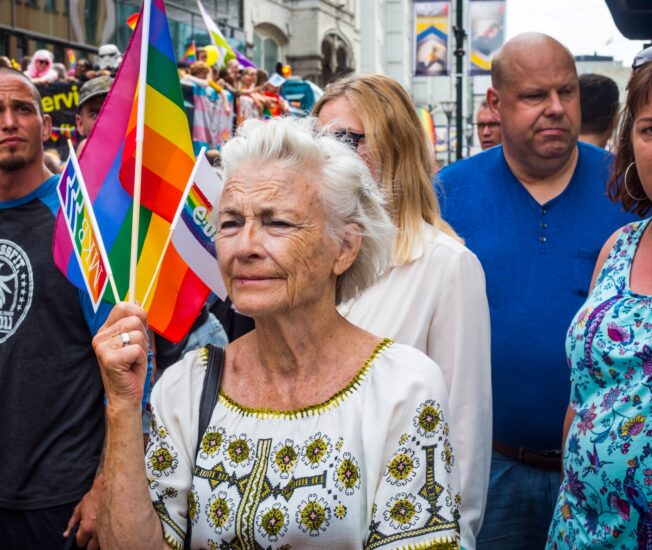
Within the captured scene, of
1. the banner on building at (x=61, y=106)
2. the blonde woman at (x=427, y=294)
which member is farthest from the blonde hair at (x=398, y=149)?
the banner on building at (x=61, y=106)

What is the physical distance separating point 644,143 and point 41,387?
7.48ft

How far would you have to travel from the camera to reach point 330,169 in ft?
8.02

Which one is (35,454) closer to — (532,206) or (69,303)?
(69,303)

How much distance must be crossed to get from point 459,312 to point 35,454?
1.69 meters

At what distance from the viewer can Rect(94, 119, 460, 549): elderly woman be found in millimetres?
2213

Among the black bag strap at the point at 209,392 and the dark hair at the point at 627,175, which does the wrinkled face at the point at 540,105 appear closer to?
the dark hair at the point at 627,175

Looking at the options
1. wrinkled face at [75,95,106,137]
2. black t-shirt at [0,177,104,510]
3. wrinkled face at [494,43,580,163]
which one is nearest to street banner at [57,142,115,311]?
black t-shirt at [0,177,104,510]

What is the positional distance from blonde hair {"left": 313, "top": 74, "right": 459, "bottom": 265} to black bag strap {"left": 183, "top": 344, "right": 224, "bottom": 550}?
817 mm

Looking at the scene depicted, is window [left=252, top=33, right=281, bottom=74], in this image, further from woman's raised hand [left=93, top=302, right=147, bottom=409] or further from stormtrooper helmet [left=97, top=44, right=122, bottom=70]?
woman's raised hand [left=93, top=302, right=147, bottom=409]

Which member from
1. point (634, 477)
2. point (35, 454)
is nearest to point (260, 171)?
point (634, 477)

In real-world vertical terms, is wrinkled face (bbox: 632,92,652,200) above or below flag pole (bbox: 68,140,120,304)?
above

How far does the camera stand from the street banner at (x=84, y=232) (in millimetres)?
2740

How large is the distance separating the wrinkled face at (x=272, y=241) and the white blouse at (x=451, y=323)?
1.75 ft

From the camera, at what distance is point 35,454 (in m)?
3.55
